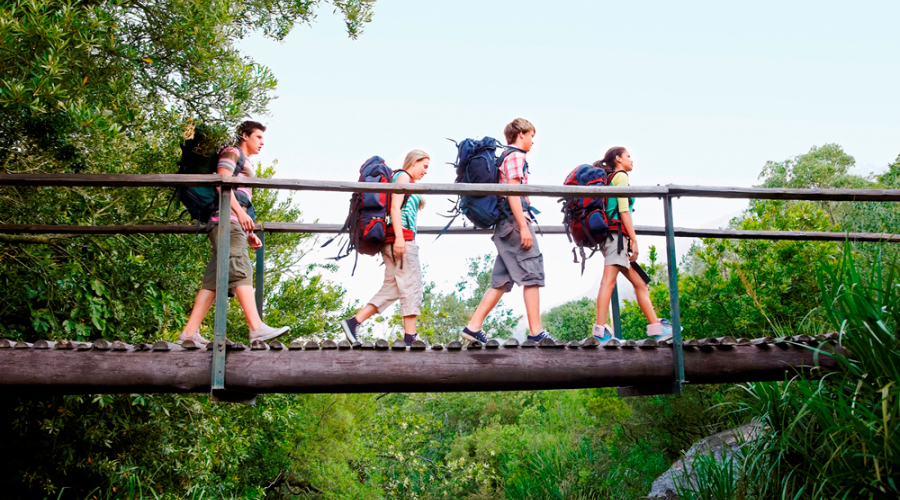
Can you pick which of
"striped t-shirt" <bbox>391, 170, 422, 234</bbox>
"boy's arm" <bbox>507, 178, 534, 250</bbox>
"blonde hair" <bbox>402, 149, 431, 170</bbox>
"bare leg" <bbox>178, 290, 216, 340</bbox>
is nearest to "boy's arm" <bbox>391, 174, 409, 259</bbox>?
"striped t-shirt" <bbox>391, 170, 422, 234</bbox>

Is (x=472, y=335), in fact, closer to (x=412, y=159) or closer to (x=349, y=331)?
(x=349, y=331)

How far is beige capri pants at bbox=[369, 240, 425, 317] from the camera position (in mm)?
4617

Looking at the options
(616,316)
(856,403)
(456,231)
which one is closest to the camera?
(856,403)

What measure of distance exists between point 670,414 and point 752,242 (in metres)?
2.86

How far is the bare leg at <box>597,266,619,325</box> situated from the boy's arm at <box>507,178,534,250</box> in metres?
0.60

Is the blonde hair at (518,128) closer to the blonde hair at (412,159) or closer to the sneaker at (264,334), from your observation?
the blonde hair at (412,159)

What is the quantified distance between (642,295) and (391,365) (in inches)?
64.5

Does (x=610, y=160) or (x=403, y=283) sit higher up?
(x=610, y=160)

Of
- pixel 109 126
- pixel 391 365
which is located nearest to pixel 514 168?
pixel 391 365

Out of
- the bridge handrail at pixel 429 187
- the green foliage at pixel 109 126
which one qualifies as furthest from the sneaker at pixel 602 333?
the green foliage at pixel 109 126

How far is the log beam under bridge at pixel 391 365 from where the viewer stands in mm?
4047

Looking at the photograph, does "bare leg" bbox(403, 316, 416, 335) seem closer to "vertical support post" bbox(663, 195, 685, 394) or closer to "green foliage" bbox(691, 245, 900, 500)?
"vertical support post" bbox(663, 195, 685, 394)

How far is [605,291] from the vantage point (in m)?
4.76

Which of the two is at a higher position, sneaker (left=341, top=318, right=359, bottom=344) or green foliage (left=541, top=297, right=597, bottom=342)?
sneaker (left=341, top=318, right=359, bottom=344)
